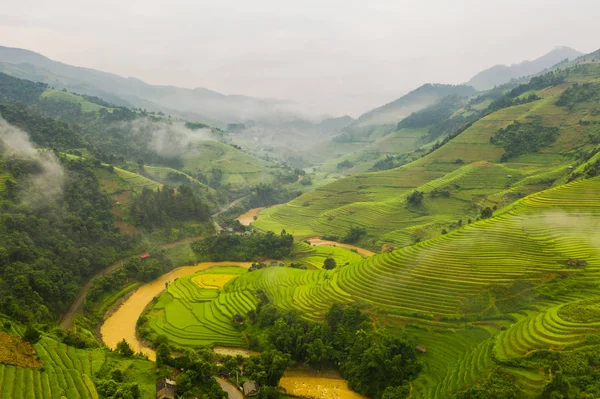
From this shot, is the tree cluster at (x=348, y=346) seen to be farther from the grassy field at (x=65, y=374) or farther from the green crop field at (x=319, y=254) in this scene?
the green crop field at (x=319, y=254)

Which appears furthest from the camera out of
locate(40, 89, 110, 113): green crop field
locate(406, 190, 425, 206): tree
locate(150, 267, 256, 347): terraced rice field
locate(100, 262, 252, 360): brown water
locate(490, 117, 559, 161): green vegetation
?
locate(40, 89, 110, 113): green crop field

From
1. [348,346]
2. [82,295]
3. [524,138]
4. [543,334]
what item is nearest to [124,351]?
[348,346]

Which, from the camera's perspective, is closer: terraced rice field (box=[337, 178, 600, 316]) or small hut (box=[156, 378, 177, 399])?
small hut (box=[156, 378, 177, 399])

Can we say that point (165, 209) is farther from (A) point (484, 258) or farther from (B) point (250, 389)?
(A) point (484, 258)

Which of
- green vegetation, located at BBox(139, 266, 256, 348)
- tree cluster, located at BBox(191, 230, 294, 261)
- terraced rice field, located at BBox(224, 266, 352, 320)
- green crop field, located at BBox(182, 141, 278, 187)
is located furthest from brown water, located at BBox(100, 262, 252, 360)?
A: green crop field, located at BBox(182, 141, 278, 187)

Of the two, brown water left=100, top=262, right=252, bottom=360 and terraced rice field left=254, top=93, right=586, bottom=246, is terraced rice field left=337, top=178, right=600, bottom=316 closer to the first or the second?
terraced rice field left=254, top=93, right=586, bottom=246

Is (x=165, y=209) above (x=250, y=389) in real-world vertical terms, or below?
above

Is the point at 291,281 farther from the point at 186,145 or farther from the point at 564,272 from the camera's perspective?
the point at 186,145

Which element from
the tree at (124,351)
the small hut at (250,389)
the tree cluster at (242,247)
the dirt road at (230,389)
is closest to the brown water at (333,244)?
the tree cluster at (242,247)
